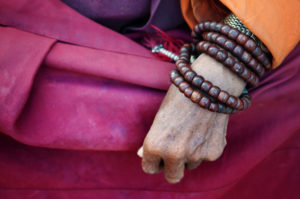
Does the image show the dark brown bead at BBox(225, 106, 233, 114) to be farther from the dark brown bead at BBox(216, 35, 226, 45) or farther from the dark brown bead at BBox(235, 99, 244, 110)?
the dark brown bead at BBox(216, 35, 226, 45)

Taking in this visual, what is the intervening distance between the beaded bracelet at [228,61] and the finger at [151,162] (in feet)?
0.78

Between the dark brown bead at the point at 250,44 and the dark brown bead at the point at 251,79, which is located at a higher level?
the dark brown bead at the point at 250,44

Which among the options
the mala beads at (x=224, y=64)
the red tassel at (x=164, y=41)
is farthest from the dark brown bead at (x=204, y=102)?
the red tassel at (x=164, y=41)

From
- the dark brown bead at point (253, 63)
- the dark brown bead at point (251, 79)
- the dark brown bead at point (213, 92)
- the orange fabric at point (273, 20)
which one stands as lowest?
the dark brown bead at point (213, 92)

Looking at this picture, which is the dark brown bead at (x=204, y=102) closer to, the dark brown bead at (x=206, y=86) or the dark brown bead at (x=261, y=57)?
the dark brown bead at (x=206, y=86)

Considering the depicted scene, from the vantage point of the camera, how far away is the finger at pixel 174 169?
1.69 ft

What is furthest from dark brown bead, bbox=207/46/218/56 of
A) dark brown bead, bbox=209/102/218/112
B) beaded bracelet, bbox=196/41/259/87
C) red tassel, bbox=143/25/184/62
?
red tassel, bbox=143/25/184/62

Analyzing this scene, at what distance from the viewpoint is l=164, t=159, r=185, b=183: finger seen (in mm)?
516

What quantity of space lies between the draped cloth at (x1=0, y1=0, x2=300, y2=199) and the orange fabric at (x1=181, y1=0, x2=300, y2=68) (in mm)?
124

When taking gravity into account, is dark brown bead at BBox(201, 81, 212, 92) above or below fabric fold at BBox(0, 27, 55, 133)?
above

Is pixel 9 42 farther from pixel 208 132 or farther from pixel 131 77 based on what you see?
pixel 208 132

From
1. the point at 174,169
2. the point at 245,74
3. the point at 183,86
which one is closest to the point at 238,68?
the point at 245,74

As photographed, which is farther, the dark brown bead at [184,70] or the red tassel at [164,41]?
the red tassel at [164,41]

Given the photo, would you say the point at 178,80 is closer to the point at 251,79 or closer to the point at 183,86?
the point at 183,86
